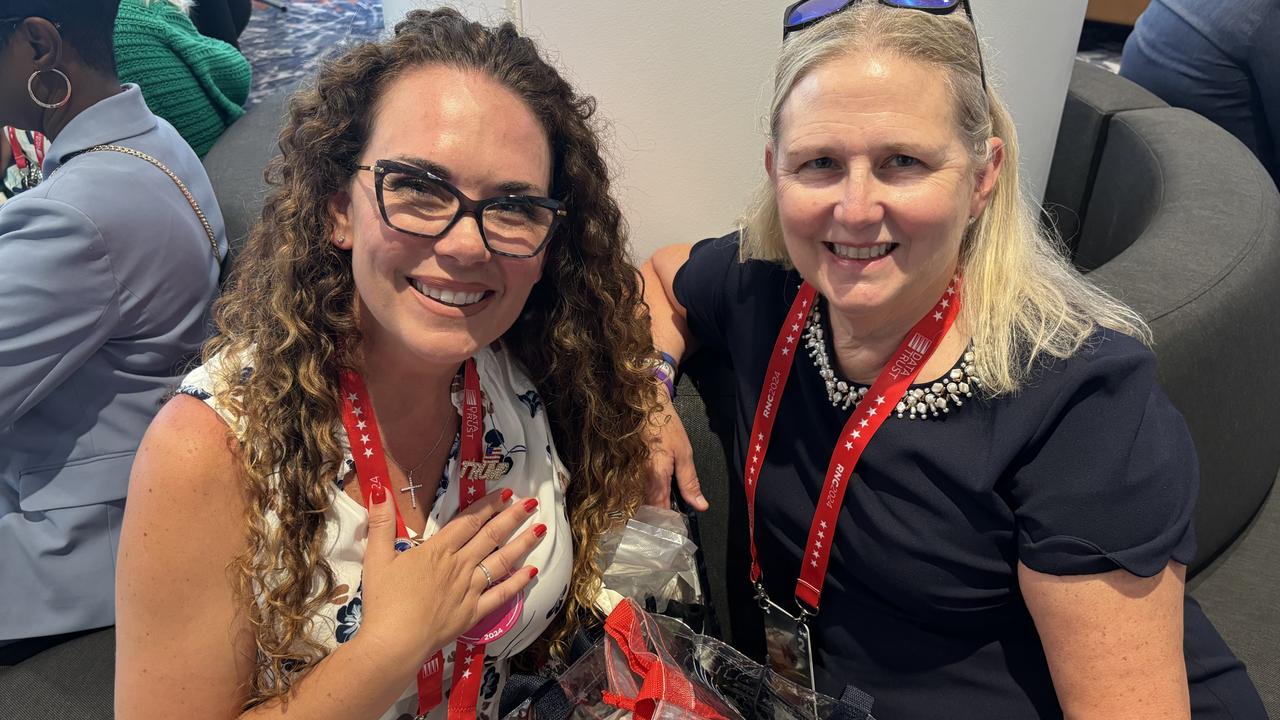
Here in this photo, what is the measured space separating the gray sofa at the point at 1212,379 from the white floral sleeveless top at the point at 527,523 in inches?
16.3

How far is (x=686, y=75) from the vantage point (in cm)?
168

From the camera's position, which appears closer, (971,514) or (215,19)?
(971,514)

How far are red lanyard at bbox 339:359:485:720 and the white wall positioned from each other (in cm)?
64

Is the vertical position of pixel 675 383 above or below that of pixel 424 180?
below

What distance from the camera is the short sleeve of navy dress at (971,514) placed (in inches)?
44.4

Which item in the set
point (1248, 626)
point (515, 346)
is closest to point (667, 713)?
point (515, 346)

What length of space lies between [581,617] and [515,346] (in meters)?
0.47

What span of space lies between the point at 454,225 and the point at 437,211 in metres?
0.03

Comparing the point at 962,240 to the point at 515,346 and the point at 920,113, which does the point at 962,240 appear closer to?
the point at 920,113

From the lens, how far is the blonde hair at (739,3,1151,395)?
1182mm

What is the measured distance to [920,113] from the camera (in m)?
1.16

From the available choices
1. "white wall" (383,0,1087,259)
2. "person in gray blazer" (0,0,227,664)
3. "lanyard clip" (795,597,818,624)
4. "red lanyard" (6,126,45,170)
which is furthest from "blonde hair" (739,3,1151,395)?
"red lanyard" (6,126,45,170)

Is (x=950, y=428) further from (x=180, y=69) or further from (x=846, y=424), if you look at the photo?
(x=180, y=69)

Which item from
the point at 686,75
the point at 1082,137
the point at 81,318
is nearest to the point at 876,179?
the point at 686,75
